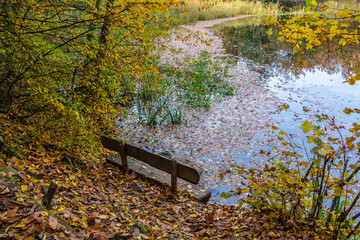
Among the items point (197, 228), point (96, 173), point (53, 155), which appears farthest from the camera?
point (96, 173)

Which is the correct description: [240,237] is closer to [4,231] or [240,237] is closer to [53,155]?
[4,231]

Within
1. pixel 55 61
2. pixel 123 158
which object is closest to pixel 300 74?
pixel 123 158

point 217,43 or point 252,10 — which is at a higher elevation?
point 252,10

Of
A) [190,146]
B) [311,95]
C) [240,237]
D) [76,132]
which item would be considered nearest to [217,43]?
[311,95]

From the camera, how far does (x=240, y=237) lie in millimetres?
3672

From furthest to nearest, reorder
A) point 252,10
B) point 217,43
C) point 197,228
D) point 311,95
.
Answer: point 252,10 < point 217,43 < point 311,95 < point 197,228

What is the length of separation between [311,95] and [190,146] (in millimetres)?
7181

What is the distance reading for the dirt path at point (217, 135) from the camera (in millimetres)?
7129

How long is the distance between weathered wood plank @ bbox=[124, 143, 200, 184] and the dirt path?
1.36 meters

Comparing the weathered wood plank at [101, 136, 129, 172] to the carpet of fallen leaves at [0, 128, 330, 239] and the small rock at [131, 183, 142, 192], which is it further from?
the small rock at [131, 183, 142, 192]

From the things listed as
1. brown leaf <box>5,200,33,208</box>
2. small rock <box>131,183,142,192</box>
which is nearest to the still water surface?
small rock <box>131,183,142,192</box>

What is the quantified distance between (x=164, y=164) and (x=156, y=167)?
31cm

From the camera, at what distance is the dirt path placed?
7129mm

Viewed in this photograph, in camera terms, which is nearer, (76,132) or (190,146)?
(76,132)
